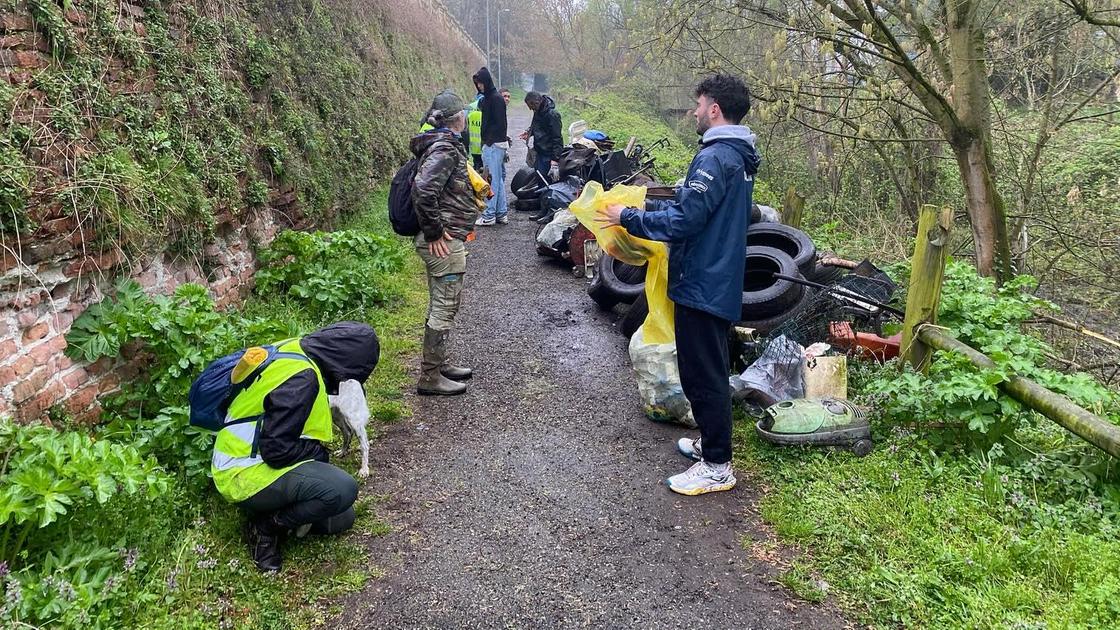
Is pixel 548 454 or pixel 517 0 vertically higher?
pixel 517 0

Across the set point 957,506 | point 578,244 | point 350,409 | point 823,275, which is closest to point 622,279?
point 578,244

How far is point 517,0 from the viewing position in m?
48.4

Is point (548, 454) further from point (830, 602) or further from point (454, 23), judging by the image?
point (454, 23)

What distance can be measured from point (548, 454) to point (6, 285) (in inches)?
115

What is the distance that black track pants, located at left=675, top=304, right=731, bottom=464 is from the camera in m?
3.51

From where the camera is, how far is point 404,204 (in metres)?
4.77

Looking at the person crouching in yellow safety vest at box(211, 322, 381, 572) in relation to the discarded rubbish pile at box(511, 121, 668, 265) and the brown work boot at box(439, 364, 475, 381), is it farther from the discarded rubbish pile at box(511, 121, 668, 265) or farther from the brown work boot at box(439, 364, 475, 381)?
the discarded rubbish pile at box(511, 121, 668, 265)

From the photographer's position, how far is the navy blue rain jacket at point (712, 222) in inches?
131

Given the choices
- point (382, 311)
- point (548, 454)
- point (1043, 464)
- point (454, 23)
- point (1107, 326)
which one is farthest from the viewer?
point (454, 23)

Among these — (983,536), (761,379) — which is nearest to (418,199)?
(761,379)

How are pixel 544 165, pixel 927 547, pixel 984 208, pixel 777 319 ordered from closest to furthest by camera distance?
pixel 927 547 → pixel 777 319 → pixel 984 208 → pixel 544 165

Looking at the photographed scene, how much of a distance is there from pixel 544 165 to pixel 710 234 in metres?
7.59

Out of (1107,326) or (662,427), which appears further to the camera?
(1107,326)

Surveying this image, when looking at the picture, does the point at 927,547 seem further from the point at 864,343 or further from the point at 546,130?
the point at 546,130
